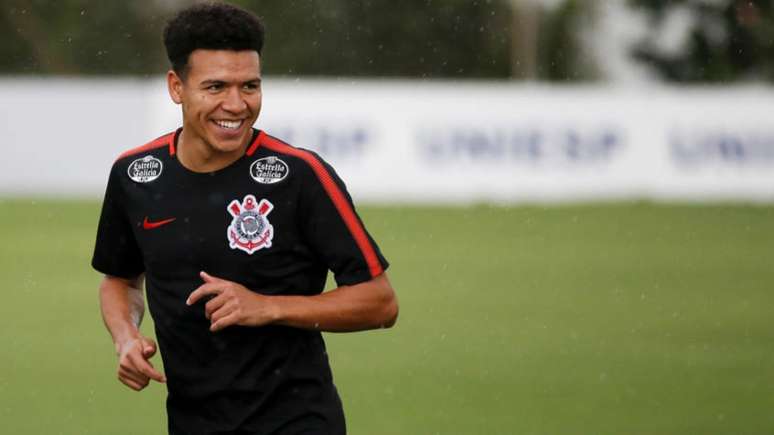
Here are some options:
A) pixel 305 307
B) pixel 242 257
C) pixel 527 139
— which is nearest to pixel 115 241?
pixel 242 257

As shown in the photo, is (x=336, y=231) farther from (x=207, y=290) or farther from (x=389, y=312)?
(x=207, y=290)

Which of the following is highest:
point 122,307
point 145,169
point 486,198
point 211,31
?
point 211,31

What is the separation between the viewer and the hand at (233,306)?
4086 millimetres

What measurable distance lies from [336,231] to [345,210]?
7 centimetres

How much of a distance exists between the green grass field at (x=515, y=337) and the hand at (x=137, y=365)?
13.2 feet

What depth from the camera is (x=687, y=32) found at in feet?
133

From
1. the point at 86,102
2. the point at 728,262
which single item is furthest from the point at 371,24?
the point at 728,262

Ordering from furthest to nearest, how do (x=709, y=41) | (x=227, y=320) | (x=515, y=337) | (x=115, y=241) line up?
(x=709, y=41) → (x=515, y=337) → (x=115, y=241) → (x=227, y=320)

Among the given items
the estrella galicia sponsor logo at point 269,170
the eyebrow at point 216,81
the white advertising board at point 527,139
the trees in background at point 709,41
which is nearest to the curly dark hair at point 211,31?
the eyebrow at point 216,81

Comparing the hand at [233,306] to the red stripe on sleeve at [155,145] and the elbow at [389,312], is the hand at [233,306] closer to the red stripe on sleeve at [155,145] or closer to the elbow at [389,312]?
the elbow at [389,312]

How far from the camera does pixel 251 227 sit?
14.1 ft

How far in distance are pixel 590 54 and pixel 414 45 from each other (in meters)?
8.13

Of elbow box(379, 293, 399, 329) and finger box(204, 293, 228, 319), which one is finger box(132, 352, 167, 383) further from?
elbow box(379, 293, 399, 329)

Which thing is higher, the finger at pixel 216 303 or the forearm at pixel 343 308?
the finger at pixel 216 303
